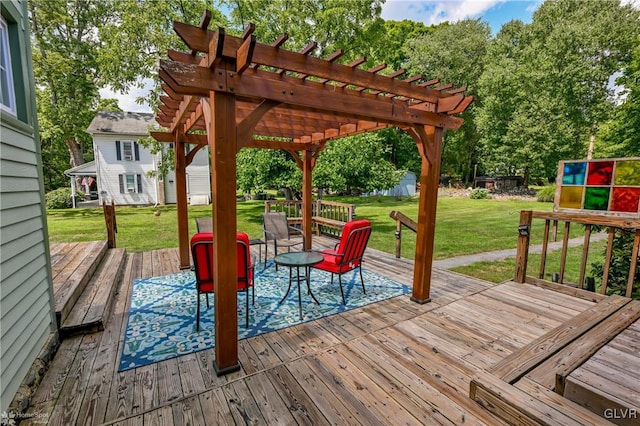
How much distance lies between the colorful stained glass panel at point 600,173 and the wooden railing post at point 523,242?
0.71m

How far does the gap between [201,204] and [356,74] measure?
17.1 meters

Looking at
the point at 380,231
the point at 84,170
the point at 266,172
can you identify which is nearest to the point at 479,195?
the point at 380,231

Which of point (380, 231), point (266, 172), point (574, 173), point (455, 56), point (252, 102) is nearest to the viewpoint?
point (252, 102)

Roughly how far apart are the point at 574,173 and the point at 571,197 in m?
0.30

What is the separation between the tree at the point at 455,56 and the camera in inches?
840

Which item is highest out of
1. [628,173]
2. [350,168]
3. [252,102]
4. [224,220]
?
[252,102]

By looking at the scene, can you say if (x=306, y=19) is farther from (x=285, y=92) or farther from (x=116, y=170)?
(x=116, y=170)

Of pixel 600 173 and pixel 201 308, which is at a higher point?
pixel 600 173

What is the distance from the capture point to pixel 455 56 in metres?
21.6

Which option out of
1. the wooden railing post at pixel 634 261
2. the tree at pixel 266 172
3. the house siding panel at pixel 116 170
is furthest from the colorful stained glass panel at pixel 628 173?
the house siding panel at pixel 116 170

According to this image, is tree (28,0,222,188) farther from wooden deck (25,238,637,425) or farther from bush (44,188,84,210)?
wooden deck (25,238,637,425)

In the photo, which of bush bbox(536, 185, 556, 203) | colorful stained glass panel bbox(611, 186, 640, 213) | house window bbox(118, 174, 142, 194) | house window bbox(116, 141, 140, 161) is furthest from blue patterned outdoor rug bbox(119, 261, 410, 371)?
bush bbox(536, 185, 556, 203)

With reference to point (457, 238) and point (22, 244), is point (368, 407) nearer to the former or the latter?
point (22, 244)

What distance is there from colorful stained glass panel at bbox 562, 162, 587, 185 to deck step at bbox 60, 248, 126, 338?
223 inches
